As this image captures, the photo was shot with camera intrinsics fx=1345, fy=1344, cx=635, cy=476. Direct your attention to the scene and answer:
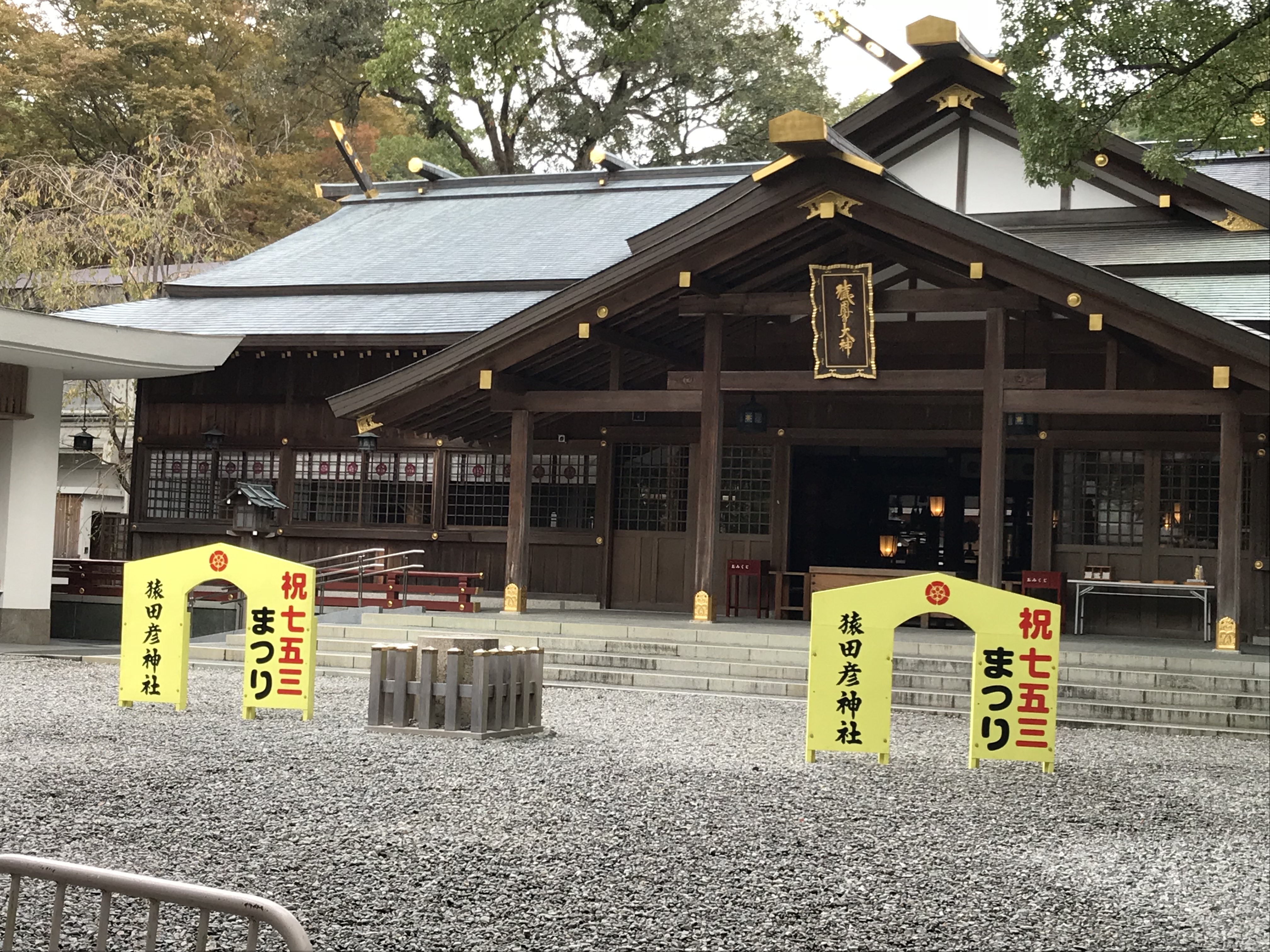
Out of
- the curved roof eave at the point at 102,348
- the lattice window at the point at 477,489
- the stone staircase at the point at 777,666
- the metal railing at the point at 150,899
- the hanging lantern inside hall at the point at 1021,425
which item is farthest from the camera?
the lattice window at the point at 477,489

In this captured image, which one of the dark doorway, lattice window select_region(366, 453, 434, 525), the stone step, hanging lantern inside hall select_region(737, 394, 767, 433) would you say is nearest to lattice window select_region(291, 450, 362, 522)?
lattice window select_region(366, 453, 434, 525)

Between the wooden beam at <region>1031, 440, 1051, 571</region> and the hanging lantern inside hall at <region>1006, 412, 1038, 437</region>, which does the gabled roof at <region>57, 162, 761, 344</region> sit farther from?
the wooden beam at <region>1031, 440, 1051, 571</region>

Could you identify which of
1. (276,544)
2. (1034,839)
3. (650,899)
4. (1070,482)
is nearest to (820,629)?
(1034,839)

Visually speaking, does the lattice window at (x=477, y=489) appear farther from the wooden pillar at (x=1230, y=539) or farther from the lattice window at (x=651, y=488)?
the wooden pillar at (x=1230, y=539)

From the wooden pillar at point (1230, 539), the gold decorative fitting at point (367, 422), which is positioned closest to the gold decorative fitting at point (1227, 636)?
the wooden pillar at point (1230, 539)

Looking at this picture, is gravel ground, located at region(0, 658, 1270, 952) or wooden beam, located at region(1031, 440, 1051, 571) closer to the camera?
gravel ground, located at region(0, 658, 1270, 952)

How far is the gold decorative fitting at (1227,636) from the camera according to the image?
12430 millimetres

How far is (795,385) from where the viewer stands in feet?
46.2

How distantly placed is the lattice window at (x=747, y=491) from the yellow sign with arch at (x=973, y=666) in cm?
815

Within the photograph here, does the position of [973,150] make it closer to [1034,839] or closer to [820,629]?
[820,629]

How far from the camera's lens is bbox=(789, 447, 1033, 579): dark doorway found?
17828mm

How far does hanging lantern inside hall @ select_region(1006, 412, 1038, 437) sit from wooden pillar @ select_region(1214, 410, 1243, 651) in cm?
241

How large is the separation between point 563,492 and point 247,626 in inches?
339

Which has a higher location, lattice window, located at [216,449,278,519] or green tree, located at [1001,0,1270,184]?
green tree, located at [1001,0,1270,184]
